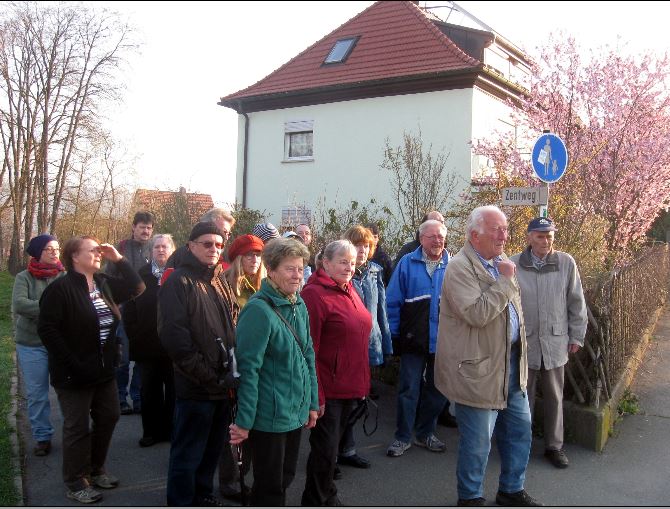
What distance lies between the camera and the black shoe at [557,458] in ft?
15.9

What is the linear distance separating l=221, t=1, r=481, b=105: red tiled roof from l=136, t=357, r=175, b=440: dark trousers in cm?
1388

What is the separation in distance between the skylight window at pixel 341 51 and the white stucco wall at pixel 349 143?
198cm

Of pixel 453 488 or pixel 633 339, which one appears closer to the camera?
pixel 453 488

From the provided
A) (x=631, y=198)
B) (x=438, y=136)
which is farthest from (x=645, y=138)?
(x=438, y=136)

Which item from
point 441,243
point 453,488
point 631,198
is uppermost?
point 631,198

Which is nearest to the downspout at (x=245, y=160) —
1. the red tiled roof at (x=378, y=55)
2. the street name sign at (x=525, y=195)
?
the red tiled roof at (x=378, y=55)

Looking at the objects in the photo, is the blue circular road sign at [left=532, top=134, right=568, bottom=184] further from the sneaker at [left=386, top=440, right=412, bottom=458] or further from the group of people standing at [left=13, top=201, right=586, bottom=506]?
the sneaker at [left=386, top=440, right=412, bottom=458]

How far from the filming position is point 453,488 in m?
4.45

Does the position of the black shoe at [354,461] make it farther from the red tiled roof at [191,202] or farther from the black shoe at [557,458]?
the red tiled roof at [191,202]

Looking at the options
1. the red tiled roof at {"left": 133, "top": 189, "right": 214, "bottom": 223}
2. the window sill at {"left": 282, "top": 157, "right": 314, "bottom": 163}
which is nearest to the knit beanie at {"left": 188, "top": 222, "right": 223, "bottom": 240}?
the red tiled roof at {"left": 133, "top": 189, "right": 214, "bottom": 223}

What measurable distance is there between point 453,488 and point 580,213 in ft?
20.4

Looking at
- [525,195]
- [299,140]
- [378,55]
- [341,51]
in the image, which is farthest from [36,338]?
[341,51]

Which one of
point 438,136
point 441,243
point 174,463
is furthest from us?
point 438,136

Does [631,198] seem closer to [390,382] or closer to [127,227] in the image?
[390,382]
